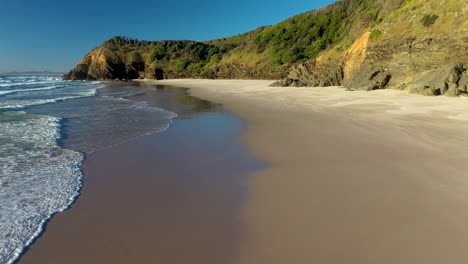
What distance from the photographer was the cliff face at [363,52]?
477 inches

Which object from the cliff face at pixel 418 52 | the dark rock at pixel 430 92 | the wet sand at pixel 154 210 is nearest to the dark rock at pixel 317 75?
the cliff face at pixel 418 52

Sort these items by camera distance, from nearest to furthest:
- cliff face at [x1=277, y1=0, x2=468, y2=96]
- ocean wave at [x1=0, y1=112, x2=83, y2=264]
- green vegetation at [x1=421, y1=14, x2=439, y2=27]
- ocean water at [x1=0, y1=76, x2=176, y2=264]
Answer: ocean wave at [x1=0, y1=112, x2=83, y2=264]
ocean water at [x1=0, y1=76, x2=176, y2=264]
cliff face at [x1=277, y1=0, x2=468, y2=96]
green vegetation at [x1=421, y1=14, x2=439, y2=27]

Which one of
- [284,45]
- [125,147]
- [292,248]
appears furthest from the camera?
[284,45]

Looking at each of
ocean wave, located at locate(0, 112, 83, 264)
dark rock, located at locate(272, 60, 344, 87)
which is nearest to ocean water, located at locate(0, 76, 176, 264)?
ocean wave, located at locate(0, 112, 83, 264)

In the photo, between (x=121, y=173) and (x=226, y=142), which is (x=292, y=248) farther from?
(x=226, y=142)

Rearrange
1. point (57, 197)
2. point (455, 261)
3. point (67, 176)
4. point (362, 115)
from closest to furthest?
point (455, 261) < point (57, 197) < point (67, 176) < point (362, 115)

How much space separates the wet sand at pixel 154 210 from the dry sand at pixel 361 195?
1.03 feet

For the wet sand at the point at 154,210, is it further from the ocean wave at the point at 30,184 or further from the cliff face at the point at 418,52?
the cliff face at the point at 418,52

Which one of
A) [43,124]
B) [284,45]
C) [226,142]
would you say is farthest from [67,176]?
[284,45]

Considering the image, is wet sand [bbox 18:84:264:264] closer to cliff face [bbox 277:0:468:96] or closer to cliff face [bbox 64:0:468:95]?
cliff face [bbox 277:0:468:96]

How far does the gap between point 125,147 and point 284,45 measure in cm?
3461

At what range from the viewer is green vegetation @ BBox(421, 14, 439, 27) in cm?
1348

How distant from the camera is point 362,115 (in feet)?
26.3

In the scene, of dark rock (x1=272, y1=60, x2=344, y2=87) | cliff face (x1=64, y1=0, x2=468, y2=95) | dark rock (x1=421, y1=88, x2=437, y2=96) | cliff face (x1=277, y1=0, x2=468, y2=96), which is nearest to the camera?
→ dark rock (x1=421, y1=88, x2=437, y2=96)
